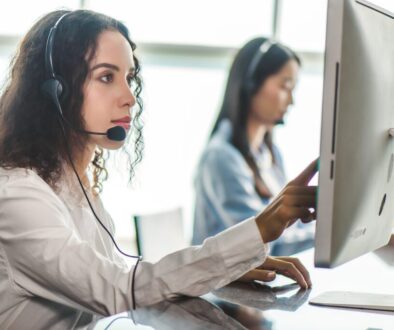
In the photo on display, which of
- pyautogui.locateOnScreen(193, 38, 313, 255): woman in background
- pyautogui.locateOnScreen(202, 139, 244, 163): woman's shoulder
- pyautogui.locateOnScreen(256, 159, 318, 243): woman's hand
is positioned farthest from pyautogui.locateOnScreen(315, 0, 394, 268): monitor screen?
pyautogui.locateOnScreen(202, 139, 244, 163): woman's shoulder

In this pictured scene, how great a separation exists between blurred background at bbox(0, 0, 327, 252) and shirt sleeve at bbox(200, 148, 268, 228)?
1.00m

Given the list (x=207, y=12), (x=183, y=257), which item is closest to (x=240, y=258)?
(x=183, y=257)

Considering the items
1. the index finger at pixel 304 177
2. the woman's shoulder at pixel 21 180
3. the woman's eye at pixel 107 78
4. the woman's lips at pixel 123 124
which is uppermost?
the woman's eye at pixel 107 78

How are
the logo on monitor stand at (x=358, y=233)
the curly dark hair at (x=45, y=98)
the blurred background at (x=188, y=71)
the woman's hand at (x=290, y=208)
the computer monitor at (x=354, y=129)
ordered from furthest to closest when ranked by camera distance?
the blurred background at (x=188, y=71), the curly dark hair at (x=45, y=98), the woman's hand at (x=290, y=208), the logo on monitor stand at (x=358, y=233), the computer monitor at (x=354, y=129)

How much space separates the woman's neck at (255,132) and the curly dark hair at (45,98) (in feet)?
5.84

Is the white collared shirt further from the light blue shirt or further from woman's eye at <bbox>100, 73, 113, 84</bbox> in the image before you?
the light blue shirt

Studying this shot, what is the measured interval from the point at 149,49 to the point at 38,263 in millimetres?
3081

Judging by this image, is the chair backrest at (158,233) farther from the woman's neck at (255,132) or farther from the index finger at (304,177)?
the woman's neck at (255,132)

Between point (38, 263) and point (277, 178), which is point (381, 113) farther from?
point (277, 178)

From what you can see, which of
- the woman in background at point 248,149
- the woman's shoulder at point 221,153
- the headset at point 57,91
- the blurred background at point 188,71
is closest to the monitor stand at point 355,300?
the headset at point 57,91

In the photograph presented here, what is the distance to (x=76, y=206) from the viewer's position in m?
1.60

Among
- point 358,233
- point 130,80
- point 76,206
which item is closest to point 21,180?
point 76,206

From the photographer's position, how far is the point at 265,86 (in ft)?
11.5

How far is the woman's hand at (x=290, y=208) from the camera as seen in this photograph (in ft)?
4.50
